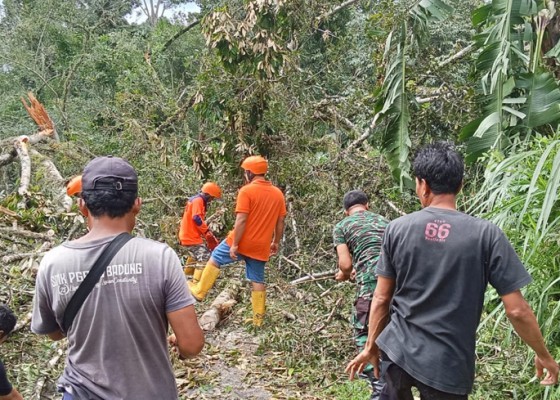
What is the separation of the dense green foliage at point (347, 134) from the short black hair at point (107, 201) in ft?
7.83

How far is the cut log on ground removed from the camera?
5875mm

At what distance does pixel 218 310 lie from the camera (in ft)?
20.2

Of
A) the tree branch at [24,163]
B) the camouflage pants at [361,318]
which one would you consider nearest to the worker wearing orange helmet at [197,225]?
the tree branch at [24,163]

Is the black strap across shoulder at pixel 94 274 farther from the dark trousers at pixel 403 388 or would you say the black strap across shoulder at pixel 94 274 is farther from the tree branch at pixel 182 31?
the tree branch at pixel 182 31

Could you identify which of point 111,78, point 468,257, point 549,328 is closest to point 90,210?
point 468,257

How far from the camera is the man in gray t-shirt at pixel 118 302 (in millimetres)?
2059

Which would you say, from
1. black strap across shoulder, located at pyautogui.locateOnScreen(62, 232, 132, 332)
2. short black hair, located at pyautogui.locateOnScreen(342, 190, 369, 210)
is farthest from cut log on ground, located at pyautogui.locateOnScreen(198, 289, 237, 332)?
black strap across shoulder, located at pyautogui.locateOnScreen(62, 232, 132, 332)

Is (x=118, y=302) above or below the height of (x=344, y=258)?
above

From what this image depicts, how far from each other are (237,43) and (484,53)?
11.7 ft

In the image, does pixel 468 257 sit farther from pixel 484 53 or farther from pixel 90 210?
pixel 484 53

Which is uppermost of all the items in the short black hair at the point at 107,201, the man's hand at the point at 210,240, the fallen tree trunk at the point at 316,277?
the short black hair at the point at 107,201

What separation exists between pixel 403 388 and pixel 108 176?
1710 mm

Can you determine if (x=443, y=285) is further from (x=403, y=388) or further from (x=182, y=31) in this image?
(x=182, y=31)

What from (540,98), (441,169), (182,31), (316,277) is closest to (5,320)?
(441,169)
